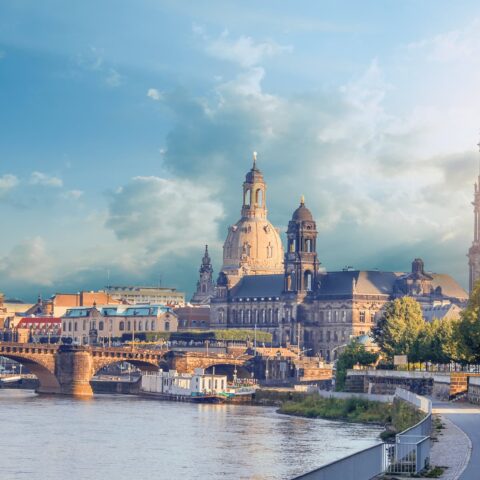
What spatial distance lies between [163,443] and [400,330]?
169ft

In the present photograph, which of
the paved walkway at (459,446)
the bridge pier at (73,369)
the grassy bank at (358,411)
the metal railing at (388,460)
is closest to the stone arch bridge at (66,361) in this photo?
the bridge pier at (73,369)

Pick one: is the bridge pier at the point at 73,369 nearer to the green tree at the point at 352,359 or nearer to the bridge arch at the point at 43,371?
the bridge arch at the point at 43,371

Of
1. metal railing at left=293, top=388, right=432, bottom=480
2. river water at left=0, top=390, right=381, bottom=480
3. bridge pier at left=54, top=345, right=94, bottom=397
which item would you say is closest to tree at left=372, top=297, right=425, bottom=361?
river water at left=0, top=390, right=381, bottom=480

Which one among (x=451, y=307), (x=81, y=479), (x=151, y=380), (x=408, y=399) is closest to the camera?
(x=81, y=479)

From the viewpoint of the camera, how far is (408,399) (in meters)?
62.7

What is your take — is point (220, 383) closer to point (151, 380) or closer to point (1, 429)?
point (151, 380)

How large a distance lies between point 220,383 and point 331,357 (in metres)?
69.7

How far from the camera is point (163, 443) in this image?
6594 cm

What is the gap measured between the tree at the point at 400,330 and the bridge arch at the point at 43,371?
33044 millimetres

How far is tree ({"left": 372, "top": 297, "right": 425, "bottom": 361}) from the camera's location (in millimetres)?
107000

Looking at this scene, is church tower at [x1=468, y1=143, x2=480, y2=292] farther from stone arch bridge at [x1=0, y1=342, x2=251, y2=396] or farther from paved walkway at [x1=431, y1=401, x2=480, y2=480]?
paved walkway at [x1=431, y1=401, x2=480, y2=480]

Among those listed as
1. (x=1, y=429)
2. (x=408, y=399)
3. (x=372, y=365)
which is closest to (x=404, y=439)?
(x=408, y=399)

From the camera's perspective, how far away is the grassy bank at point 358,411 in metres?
60.3

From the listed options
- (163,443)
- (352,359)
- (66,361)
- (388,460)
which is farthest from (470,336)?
(66,361)
